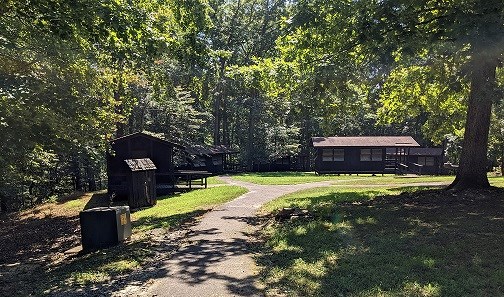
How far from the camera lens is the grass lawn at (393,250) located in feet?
A: 20.0

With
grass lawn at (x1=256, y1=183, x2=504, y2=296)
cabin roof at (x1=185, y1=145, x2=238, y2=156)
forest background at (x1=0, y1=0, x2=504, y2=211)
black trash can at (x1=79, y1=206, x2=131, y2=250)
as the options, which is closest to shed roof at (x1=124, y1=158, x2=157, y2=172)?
forest background at (x1=0, y1=0, x2=504, y2=211)

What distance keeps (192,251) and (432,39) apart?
7.24 meters

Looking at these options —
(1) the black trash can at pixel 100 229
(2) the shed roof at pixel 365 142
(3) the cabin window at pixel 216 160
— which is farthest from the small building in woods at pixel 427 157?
(1) the black trash can at pixel 100 229

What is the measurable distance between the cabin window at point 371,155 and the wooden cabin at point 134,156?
2235cm

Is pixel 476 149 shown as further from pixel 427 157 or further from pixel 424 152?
pixel 427 157

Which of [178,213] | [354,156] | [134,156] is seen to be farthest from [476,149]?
[354,156]

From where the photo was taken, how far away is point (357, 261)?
738cm

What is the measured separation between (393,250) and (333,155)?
113 ft

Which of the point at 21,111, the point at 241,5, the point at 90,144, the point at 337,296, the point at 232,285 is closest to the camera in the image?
the point at 337,296

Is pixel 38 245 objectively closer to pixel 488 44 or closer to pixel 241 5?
pixel 488 44

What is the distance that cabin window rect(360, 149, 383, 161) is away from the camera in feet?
137

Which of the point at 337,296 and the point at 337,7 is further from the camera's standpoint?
the point at 337,7

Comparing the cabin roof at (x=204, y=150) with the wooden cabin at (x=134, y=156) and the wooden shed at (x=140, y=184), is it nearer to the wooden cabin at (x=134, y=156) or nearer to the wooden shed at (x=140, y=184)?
the wooden cabin at (x=134, y=156)

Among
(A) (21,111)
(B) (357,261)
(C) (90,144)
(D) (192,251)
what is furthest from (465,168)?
(C) (90,144)
